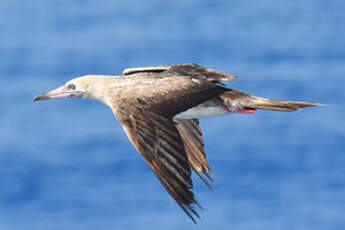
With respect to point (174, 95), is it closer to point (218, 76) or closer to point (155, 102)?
point (155, 102)

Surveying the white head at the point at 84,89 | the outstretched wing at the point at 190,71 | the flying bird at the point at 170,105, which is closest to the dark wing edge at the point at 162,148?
the flying bird at the point at 170,105

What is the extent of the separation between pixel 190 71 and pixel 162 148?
2259 millimetres

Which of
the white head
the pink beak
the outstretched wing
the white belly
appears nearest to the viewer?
the white head

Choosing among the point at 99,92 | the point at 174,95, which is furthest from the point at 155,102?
the point at 99,92

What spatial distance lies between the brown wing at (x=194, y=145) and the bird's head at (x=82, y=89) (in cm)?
140

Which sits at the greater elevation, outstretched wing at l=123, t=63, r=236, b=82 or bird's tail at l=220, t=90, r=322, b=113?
outstretched wing at l=123, t=63, r=236, b=82

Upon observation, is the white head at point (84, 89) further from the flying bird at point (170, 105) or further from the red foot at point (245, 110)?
the red foot at point (245, 110)

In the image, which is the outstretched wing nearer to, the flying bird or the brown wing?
the flying bird

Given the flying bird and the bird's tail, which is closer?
the flying bird

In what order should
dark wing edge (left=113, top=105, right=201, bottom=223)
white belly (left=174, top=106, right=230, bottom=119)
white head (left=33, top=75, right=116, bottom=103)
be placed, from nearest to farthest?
dark wing edge (left=113, top=105, right=201, bottom=223)
white head (left=33, top=75, right=116, bottom=103)
white belly (left=174, top=106, right=230, bottom=119)

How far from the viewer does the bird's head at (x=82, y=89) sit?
14055 millimetres

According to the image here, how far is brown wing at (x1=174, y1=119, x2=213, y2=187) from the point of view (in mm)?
14602

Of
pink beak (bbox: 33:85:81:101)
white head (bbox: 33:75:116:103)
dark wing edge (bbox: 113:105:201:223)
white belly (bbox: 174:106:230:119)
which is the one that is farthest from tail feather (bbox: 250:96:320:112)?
pink beak (bbox: 33:85:81:101)

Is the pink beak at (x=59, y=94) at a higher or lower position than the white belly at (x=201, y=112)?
higher
